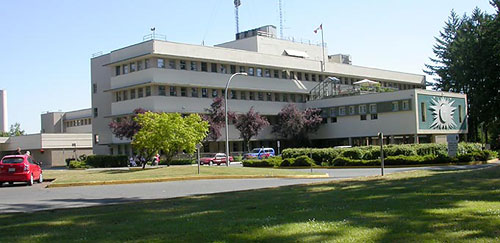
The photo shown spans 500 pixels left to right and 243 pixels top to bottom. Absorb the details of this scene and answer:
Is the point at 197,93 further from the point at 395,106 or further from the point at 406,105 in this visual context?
the point at 406,105

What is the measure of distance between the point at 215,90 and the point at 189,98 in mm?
4297

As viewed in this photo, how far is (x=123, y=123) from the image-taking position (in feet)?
187

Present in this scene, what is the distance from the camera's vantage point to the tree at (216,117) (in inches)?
2360

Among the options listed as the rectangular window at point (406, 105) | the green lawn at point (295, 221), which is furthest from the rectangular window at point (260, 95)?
the green lawn at point (295, 221)

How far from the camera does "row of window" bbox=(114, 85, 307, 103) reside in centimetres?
6125

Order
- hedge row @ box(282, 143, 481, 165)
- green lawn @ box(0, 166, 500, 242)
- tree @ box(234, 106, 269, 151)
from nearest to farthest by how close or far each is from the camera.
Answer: green lawn @ box(0, 166, 500, 242) < hedge row @ box(282, 143, 481, 165) < tree @ box(234, 106, 269, 151)

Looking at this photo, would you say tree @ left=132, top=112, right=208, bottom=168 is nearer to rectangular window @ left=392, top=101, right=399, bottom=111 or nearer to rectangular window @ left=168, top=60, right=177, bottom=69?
rectangular window @ left=168, top=60, right=177, bottom=69

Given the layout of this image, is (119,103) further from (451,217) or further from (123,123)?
(451,217)

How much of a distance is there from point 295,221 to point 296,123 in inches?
2334

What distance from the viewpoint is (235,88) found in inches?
2633

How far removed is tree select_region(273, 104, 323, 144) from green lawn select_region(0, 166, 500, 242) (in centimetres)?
5514

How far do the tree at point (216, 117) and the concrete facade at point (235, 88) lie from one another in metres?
2.63

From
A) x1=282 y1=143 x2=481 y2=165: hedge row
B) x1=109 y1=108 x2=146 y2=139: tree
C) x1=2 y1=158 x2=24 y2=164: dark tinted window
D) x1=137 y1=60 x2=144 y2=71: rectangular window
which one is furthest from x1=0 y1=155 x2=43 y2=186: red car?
x1=137 y1=60 x2=144 y2=71: rectangular window

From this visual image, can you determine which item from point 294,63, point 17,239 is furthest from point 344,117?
point 17,239
